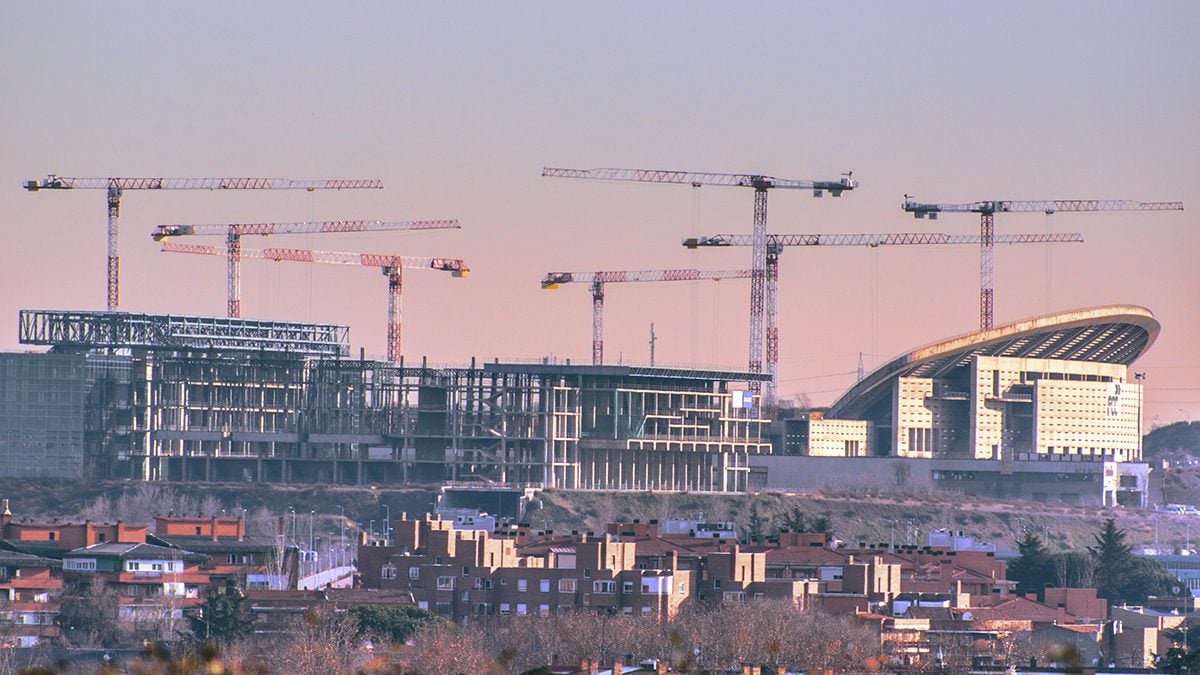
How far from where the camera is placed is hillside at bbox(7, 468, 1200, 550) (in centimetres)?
17212

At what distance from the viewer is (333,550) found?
150m

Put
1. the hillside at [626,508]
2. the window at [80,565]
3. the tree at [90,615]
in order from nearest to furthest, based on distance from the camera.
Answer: the tree at [90,615] < the window at [80,565] < the hillside at [626,508]

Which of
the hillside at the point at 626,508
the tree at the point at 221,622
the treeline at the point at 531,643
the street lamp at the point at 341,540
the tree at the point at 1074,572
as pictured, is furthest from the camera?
the hillside at the point at 626,508

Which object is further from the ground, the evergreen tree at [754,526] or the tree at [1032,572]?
the evergreen tree at [754,526]

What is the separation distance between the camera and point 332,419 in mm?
191625

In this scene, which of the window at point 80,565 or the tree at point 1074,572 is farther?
the tree at point 1074,572

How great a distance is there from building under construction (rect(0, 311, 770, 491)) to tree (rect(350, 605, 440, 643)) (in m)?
81.9

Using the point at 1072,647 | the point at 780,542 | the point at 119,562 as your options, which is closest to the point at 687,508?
the point at 780,542

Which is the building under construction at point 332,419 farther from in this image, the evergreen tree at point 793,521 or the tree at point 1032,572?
the tree at point 1032,572

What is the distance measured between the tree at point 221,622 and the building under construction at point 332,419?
84482mm

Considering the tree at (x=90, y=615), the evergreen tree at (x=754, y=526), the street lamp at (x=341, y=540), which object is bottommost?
the tree at (x=90, y=615)

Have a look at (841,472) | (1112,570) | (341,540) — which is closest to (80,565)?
(1112,570)

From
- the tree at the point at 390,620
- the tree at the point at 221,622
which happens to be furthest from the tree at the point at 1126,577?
the tree at the point at 221,622

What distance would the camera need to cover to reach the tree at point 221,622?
95.5 m
